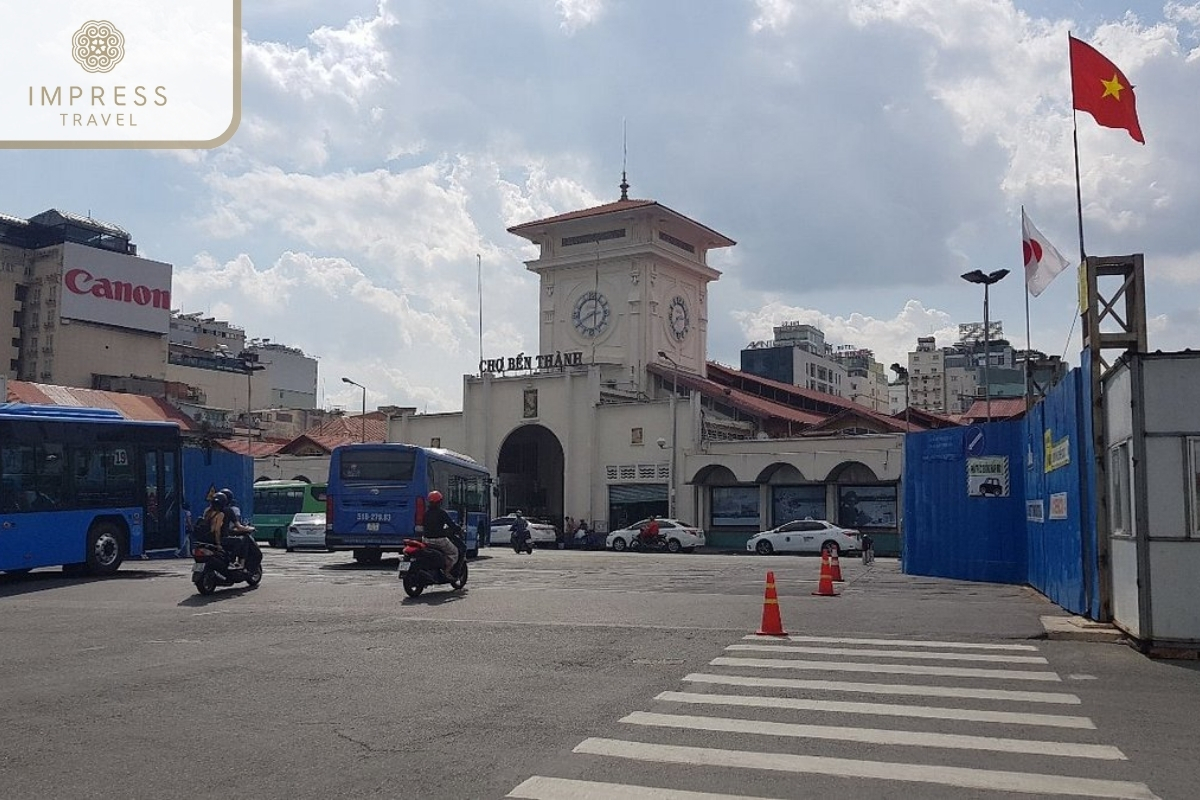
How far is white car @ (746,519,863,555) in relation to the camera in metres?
43.3

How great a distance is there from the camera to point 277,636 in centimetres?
1288

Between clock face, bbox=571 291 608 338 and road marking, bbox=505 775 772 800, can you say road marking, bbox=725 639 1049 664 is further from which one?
clock face, bbox=571 291 608 338

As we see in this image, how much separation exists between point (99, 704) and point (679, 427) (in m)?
47.1

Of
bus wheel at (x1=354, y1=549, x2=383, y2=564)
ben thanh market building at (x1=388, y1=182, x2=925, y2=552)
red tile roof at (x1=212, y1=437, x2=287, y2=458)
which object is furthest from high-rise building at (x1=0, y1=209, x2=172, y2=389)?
bus wheel at (x1=354, y1=549, x2=383, y2=564)

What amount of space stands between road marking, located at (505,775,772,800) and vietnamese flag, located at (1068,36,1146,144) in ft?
42.5

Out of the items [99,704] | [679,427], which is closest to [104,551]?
[99,704]

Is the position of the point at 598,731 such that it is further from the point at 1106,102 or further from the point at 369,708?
the point at 1106,102

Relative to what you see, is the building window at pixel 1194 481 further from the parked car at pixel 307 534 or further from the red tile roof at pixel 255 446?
the red tile roof at pixel 255 446

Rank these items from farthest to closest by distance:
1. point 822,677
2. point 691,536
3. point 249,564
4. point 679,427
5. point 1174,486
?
point 679,427 < point 691,536 < point 249,564 < point 1174,486 < point 822,677

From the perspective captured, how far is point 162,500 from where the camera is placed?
2342 cm

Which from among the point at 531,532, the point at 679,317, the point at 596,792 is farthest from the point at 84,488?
the point at 679,317

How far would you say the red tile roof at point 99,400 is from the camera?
218ft

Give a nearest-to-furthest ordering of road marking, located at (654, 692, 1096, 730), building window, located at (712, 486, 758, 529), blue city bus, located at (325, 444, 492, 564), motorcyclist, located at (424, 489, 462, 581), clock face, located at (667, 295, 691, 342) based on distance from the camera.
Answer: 1. road marking, located at (654, 692, 1096, 730)
2. motorcyclist, located at (424, 489, 462, 581)
3. blue city bus, located at (325, 444, 492, 564)
4. building window, located at (712, 486, 758, 529)
5. clock face, located at (667, 295, 691, 342)

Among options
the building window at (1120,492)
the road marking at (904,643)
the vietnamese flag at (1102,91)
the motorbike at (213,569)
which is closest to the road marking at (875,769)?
the road marking at (904,643)
